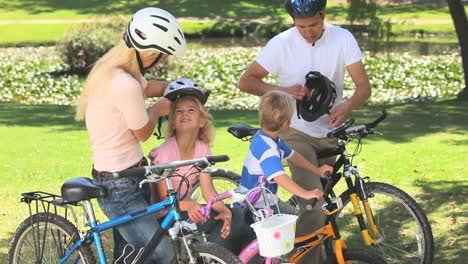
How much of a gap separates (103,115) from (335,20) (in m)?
33.1

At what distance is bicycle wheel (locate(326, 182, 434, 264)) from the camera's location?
5.62 metres

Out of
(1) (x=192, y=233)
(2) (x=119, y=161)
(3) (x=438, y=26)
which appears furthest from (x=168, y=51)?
(3) (x=438, y=26)

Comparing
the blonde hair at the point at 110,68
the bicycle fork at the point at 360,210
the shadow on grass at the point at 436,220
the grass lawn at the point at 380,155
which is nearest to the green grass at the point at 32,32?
the grass lawn at the point at 380,155

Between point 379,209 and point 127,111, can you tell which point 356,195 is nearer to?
point 379,209

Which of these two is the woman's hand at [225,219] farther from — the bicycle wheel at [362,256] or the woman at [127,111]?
the bicycle wheel at [362,256]

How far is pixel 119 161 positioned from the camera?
5.02 metres

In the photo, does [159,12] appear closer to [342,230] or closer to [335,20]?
[342,230]

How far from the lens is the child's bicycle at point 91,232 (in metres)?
4.55

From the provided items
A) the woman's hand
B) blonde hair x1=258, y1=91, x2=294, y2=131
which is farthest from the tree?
the woman's hand

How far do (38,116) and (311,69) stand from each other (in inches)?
426

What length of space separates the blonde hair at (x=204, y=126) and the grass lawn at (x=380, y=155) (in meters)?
2.20

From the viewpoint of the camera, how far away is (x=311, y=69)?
5.81 metres

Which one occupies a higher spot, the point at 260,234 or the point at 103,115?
the point at 103,115

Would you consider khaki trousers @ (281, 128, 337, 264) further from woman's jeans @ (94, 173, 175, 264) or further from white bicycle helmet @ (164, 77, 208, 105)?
woman's jeans @ (94, 173, 175, 264)
